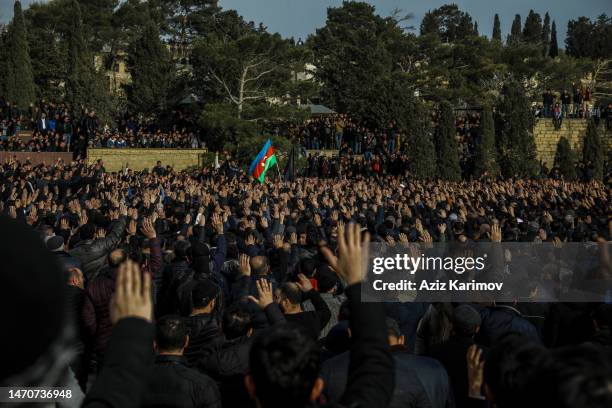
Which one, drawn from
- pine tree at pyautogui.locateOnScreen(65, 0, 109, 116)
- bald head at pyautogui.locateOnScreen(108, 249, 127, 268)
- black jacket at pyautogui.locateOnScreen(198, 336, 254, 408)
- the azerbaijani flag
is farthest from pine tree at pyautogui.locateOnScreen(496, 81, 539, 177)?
black jacket at pyautogui.locateOnScreen(198, 336, 254, 408)

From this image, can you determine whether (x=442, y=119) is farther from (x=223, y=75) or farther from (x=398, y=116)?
(x=223, y=75)

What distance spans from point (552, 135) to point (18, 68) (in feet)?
97.2

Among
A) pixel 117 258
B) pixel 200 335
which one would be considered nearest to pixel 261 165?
pixel 117 258

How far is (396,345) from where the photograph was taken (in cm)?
411

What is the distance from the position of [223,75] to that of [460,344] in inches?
1335

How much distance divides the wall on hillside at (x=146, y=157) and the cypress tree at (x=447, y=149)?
1158cm

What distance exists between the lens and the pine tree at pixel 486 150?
33.9 m

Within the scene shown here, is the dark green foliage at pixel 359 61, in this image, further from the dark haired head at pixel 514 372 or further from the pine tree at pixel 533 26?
the pine tree at pixel 533 26

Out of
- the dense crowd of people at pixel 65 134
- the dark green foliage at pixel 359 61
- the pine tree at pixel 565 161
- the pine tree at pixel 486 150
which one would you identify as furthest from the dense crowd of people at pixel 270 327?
the dark green foliage at pixel 359 61

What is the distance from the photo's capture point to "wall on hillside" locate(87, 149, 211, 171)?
32469 mm

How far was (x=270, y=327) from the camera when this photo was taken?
2.73 meters

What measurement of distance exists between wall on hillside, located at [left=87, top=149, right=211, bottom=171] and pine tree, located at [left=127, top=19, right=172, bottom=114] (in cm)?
770

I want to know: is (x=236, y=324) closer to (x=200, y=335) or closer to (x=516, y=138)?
(x=200, y=335)

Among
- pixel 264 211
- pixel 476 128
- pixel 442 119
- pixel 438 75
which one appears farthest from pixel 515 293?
pixel 438 75
